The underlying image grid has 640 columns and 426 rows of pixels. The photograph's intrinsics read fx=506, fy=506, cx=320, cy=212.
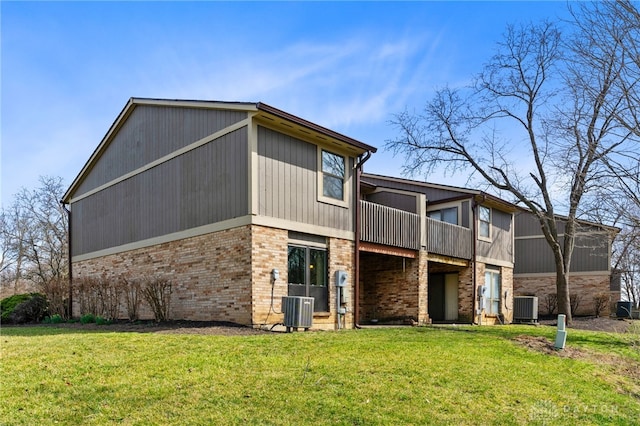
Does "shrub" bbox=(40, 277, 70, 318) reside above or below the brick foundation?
below

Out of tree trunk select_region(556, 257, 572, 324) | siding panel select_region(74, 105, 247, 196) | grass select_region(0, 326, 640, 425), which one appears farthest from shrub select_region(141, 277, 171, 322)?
tree trunk select_region(556, 257, 572, 324)

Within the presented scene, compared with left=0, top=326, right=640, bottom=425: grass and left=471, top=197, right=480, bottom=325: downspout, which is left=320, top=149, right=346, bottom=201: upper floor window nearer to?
left=0, top=326, right=640, bottom=425: grass

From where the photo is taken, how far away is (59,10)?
10.6 meters

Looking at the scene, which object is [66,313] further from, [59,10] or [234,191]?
[59,10]

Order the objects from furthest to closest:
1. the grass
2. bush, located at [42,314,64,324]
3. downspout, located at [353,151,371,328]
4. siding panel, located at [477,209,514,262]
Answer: siding panel, located at [477,209,514,262], bush, located at [42,314,64,324], downspout, located at [353,151,371,328], the grass

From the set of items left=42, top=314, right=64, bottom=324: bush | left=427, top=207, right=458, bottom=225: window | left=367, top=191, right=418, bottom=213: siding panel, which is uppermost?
left=367, top=191, right=418, bottom=213: siding panel

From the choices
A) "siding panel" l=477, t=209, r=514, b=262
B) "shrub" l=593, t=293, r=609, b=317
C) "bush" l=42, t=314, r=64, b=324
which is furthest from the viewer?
"shrub" l=593, t=293, r=609, b=317

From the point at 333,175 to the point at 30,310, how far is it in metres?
13.1

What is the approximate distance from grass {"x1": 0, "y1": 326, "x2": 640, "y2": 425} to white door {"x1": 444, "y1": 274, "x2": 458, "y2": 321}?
10056mm

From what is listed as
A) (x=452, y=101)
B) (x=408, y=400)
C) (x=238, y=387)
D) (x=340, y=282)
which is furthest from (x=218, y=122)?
(x=452, y=101)

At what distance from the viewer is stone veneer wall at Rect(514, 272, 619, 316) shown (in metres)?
26.7

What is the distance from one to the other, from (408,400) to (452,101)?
19398 mm

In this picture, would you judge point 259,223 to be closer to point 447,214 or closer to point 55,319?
point 55,319

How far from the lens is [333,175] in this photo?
14688 mm
